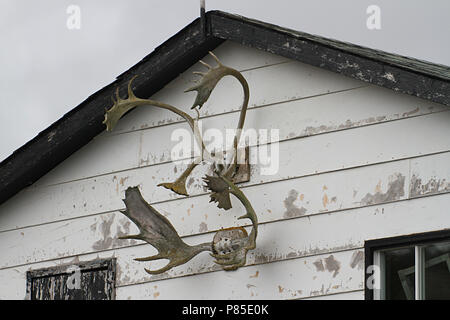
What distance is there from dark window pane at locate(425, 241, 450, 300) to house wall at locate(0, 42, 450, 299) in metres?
0.17

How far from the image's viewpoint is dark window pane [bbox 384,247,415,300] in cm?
828

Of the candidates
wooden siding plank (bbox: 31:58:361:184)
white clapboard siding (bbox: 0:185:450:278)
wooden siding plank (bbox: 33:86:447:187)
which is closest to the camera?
white clapboard siding (bbox: 0:185:450:278)

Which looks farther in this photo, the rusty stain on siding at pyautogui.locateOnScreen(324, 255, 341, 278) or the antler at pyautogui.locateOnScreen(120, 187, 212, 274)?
the antler at pyautogui.locateOnScreen(120, 187, 212, 274)

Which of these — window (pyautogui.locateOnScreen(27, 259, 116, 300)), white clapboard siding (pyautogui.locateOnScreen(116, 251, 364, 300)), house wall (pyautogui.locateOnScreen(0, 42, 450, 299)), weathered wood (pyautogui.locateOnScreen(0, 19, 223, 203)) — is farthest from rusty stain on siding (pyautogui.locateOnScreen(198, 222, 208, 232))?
weathered wood (pyautogui.locateOnScreen(0, 19, 223, 203))

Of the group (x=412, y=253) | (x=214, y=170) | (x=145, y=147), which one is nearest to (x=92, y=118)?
(x=145, y=147)

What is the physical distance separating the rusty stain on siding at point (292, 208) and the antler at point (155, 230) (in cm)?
61

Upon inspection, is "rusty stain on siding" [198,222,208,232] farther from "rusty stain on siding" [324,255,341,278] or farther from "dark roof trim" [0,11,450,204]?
"dark roof trim" [0,11,450,204]

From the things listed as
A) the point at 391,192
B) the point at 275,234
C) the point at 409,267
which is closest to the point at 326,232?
the point at 275,234

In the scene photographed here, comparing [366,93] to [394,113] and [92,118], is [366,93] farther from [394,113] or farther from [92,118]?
[92,118]

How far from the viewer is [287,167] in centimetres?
895

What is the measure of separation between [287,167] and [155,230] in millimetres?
1037

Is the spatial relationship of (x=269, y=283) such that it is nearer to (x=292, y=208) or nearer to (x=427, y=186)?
(x=292, y=208)
